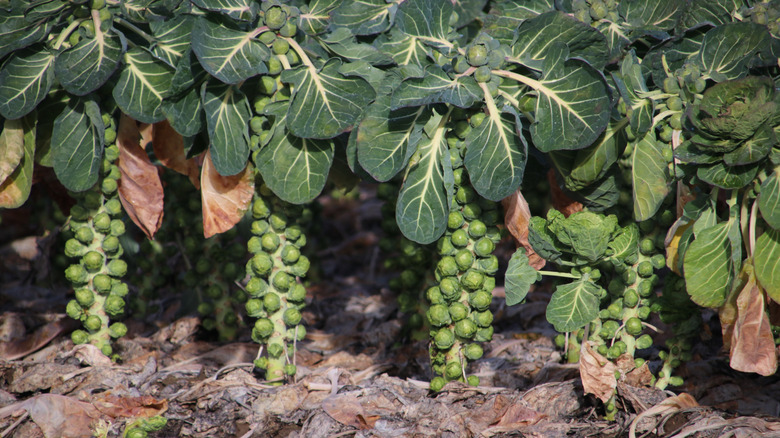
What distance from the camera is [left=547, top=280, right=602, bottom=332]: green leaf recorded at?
1.96m

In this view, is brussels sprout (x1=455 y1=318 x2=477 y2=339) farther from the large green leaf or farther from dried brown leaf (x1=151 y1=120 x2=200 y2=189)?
dried brown leaf (x1=151 y1=120 x2=200 y2=189)

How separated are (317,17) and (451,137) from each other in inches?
22.2

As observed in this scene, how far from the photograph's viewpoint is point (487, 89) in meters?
1.98

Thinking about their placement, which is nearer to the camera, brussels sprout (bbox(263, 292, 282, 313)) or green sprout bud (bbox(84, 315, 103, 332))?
brussels sprout (bbox(263, 292, 282, 313))

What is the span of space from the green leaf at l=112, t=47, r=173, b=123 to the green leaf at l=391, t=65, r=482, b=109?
77cm

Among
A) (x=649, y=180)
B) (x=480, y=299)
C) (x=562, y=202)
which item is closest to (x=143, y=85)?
(x=480, y=299)

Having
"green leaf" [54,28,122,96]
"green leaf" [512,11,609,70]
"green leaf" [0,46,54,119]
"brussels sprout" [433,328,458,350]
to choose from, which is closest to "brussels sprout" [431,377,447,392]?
"brussels sprout" [433,328,458,350]

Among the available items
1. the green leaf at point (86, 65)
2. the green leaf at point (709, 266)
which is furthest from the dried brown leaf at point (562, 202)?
the green leaf at point (86, 65)

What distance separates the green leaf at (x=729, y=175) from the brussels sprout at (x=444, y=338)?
2.70 ft

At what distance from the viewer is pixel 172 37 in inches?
85.7

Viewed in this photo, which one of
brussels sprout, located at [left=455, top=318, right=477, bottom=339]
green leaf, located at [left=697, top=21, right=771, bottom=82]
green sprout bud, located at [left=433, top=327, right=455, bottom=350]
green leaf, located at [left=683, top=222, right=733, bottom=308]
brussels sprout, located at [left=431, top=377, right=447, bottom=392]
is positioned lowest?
brussels sprout, located at [left=431, top=377, right=447, bottom=392]

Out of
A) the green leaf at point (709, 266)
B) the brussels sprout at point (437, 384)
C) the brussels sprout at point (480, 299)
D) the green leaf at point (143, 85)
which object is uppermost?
the green leaf at point (143, 85)

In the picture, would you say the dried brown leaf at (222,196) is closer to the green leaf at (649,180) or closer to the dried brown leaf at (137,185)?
the dried brown leaf at (137,185)

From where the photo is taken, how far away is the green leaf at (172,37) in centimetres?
216
